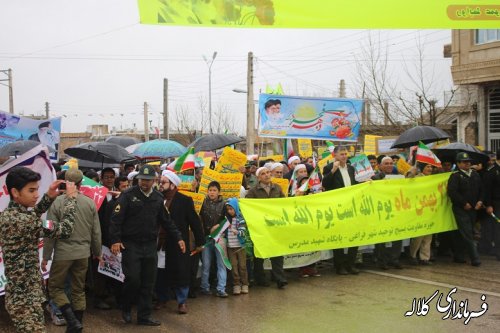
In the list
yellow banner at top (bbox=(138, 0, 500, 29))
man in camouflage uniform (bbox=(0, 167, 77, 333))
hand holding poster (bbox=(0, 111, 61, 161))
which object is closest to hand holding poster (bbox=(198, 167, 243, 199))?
yellow banner at top (bbox=(138, 0, 500, 29))

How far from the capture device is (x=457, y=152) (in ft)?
35.6

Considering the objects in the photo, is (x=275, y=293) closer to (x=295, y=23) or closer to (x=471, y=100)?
(x=295, y=23)

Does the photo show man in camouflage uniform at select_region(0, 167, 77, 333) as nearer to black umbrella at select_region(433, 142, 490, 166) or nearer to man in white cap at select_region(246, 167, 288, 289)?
man in white cap at select_region(246, 167, 288, 289)

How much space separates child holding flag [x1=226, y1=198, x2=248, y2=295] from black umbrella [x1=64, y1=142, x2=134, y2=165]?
3.95 m

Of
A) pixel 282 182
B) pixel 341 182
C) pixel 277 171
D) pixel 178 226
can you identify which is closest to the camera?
pixel 178 226

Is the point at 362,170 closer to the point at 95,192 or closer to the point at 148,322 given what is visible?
the point at 95,192

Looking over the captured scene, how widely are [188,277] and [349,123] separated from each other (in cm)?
845

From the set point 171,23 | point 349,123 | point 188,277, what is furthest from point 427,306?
point 349,123

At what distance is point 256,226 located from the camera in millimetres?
8445

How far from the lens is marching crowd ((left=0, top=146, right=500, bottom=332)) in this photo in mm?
4488

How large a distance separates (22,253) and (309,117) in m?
11.3

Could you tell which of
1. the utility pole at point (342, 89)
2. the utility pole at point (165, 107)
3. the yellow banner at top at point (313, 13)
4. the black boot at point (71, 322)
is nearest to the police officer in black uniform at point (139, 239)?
the black boot at point (71, 322)

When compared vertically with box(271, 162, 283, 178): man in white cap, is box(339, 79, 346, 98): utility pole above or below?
above

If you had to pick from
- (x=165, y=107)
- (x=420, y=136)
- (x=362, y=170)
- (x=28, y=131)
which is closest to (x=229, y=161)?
(x=362, y=170)
